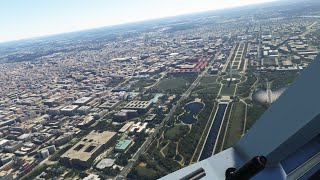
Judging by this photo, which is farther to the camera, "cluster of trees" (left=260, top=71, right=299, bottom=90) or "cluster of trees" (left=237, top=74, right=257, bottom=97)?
"cluster of trees" (left=260, top=71, right=299, bottom=90)

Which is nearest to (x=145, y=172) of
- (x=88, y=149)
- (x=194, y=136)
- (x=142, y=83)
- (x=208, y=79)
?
(x=194, y=136)

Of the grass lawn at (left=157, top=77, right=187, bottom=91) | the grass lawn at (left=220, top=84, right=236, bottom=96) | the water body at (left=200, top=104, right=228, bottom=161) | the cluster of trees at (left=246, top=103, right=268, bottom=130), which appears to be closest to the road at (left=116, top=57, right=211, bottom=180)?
the grass lawn at (left=157, top=77, right=187, bottom=91)

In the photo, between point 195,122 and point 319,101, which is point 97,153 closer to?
point 195,122

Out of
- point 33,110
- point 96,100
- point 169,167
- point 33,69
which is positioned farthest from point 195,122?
point 33,69

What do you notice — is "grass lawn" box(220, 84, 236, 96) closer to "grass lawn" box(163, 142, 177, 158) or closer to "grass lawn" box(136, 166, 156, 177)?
"grass lawn" box(163, 142, 177, 158)

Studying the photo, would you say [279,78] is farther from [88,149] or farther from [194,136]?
[88,149]

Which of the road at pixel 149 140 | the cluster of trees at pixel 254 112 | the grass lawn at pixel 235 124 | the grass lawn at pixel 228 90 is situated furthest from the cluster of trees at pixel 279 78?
the road at pixel 149 140
